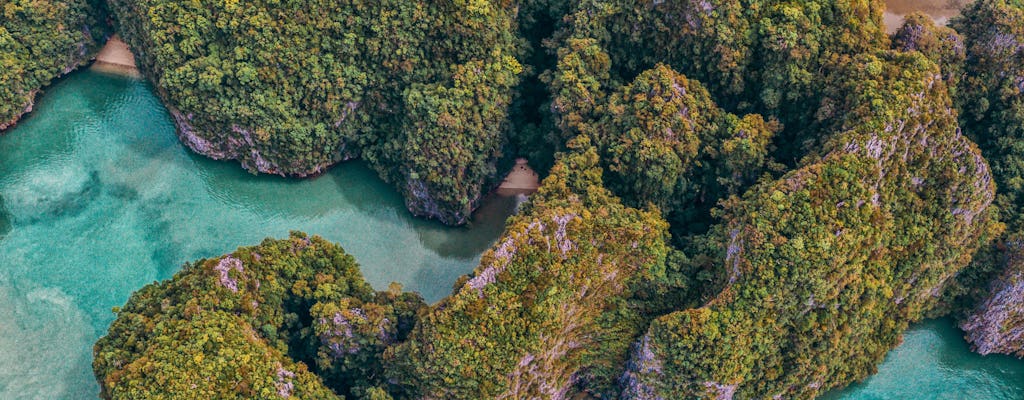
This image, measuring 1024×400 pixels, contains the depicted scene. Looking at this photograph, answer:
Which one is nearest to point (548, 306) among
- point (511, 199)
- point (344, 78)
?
point (511, 199)

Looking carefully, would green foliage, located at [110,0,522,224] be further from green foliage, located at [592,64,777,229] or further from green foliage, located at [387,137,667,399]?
green foliage, located at [592,64,777,229]

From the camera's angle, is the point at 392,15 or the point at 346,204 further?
the point at 346,204

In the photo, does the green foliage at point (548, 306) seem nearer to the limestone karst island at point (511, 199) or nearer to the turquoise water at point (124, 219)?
the limestone karst island at point (511, 199)

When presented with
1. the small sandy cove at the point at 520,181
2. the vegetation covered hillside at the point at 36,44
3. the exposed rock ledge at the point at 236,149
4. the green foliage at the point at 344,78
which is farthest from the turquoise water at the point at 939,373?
the vegetation covered hillside at the point at 36,44

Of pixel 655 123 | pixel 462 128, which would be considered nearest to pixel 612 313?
pixel 655 123

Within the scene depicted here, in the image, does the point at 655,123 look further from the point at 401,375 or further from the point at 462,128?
the point at 401,375

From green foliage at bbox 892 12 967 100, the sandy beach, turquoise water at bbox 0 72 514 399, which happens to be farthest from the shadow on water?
the sandy beach
